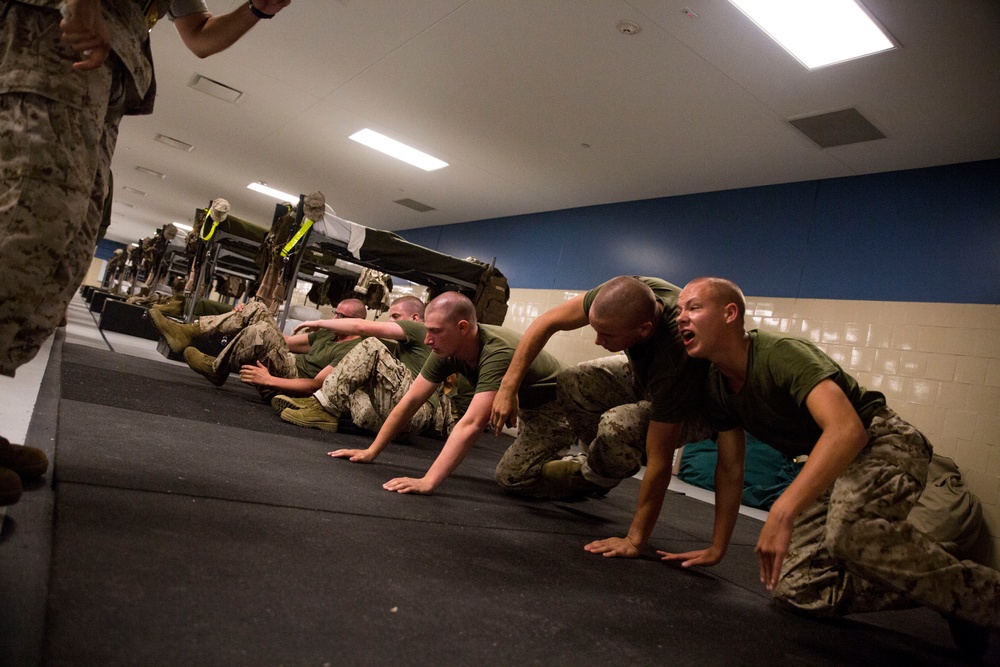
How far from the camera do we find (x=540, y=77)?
497 cm

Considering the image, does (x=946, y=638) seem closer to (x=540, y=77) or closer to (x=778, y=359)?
(x=778, y=359)

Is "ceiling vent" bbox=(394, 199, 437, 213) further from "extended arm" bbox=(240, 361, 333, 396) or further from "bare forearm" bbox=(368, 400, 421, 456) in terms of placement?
"bare forearm" bbox=(368, 400, 421, 456)

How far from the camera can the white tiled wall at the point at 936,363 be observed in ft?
14.2

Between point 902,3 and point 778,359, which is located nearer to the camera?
point 778,359

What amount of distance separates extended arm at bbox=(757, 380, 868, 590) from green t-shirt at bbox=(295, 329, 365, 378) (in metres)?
2.90

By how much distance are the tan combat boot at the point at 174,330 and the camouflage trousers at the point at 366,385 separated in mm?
1281

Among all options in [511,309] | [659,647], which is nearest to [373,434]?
[659,647]

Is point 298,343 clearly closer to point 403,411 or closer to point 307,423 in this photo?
point 307,423

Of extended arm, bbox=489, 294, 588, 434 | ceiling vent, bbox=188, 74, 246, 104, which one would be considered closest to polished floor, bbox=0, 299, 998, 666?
extended arm, bbox=489, 294, 588, 434

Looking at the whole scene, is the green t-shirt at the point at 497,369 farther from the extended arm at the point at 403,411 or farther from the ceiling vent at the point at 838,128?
the ceiling vent at the point at 838,128

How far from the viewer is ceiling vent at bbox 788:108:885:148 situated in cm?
463

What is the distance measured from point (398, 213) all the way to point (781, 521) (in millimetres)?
9983

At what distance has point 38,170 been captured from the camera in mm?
1211

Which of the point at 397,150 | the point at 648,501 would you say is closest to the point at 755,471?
the point at 648,501
